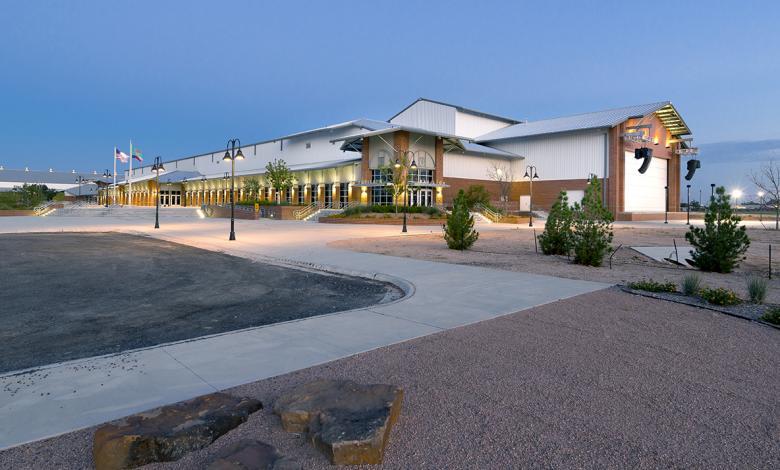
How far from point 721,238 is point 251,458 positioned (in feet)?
44.8

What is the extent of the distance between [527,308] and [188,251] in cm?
1474

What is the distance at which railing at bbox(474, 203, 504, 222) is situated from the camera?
4706cm

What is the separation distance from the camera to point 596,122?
5666cm

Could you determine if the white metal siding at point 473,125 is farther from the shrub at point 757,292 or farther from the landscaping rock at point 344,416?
the landscaping rock at point 344,416

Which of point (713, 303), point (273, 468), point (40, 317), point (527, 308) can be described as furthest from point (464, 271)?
point (273, 468)

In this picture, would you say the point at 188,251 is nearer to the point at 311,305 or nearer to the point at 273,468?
the point at 311,305

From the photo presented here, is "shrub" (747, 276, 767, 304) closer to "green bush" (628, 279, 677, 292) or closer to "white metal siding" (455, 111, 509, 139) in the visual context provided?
"green bush" (628, 279, 677, 292)

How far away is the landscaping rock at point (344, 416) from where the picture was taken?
3047 millimetres

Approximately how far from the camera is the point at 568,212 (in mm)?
14781

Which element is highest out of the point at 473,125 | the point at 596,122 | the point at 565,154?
the point at 473,125

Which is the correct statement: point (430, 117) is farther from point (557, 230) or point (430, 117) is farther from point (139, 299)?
point (139, 299)

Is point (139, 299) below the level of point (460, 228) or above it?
A: below

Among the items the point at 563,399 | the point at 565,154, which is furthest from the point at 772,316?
the point at 565,154

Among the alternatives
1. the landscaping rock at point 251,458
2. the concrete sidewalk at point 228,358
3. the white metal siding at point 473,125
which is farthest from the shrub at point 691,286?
the white metal siding at point 473,125
